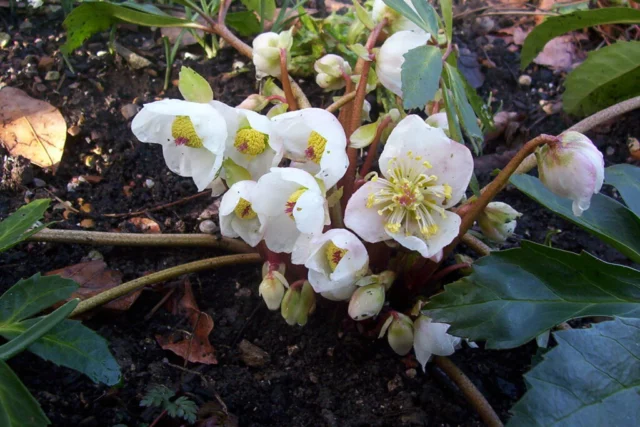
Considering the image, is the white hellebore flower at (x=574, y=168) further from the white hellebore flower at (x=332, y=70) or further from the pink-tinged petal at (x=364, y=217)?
the white hellebore flower at (x=332, y=70)

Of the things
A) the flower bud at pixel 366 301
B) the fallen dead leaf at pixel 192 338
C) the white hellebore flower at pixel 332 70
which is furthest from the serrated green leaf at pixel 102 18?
the flower bud at pixel 366 301

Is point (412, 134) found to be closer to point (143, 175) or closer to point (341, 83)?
point (341, 83)

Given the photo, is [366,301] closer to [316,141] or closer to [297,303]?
[297,303]

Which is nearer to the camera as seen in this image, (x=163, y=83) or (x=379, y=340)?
(x=379, y=340)

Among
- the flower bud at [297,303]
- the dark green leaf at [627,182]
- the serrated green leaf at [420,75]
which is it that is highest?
the serrated green leaf at [420,75]

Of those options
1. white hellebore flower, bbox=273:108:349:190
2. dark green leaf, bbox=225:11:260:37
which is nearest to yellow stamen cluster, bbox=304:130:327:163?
white hellebore flower, bbox=273:108:349:190

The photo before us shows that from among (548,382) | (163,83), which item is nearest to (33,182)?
(163,83)

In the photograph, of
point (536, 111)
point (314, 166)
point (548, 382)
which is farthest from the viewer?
point (536, 111)
